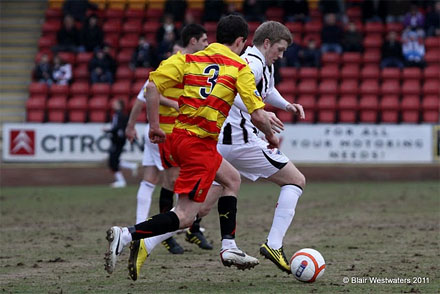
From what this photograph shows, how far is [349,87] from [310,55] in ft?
4.54

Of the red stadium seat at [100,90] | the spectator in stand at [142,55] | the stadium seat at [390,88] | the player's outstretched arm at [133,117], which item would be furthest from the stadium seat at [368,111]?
the player's outstretched arm at [133,117]

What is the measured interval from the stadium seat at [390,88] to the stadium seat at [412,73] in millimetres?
322

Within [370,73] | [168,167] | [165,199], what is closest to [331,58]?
[370,73]

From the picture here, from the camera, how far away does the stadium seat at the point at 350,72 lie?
2334cm

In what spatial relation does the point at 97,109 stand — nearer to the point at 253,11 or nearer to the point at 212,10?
the point at 212,10

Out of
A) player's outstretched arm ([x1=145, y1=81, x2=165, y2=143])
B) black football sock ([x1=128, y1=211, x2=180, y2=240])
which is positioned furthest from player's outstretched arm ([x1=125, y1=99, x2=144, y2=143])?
black football sock ([x1=128, y1=211, x2=180, y2=240])

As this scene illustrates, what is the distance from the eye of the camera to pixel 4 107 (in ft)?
82.4

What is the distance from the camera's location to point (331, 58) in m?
23.6

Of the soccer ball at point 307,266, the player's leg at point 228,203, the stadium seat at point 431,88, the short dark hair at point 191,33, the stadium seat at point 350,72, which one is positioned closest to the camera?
the soccer ball at point 307,266

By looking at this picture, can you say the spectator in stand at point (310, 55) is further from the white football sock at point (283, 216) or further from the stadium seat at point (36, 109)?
the white football sock at point (283, 216)

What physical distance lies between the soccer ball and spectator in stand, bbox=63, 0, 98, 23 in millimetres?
19491

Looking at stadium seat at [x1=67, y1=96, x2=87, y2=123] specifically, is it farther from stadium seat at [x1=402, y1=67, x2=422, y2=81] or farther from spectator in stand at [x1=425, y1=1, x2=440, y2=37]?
spectator in stand at [x1=425, y1=1, x2=440, y2=37]

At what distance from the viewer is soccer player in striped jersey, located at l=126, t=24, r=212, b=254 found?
359 inches

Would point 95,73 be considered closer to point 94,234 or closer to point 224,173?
point 94,234
